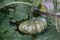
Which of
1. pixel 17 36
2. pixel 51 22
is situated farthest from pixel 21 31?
pixel 51 22

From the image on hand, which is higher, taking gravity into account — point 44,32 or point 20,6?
point 20,6

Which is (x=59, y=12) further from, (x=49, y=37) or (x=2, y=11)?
(x=2, y=11)

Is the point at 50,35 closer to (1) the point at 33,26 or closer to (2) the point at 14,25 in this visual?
(1) the point at 33,26

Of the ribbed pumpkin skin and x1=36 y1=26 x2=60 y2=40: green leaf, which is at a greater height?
the ribbed pumpkin skin

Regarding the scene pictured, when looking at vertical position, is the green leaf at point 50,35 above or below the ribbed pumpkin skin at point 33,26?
below
